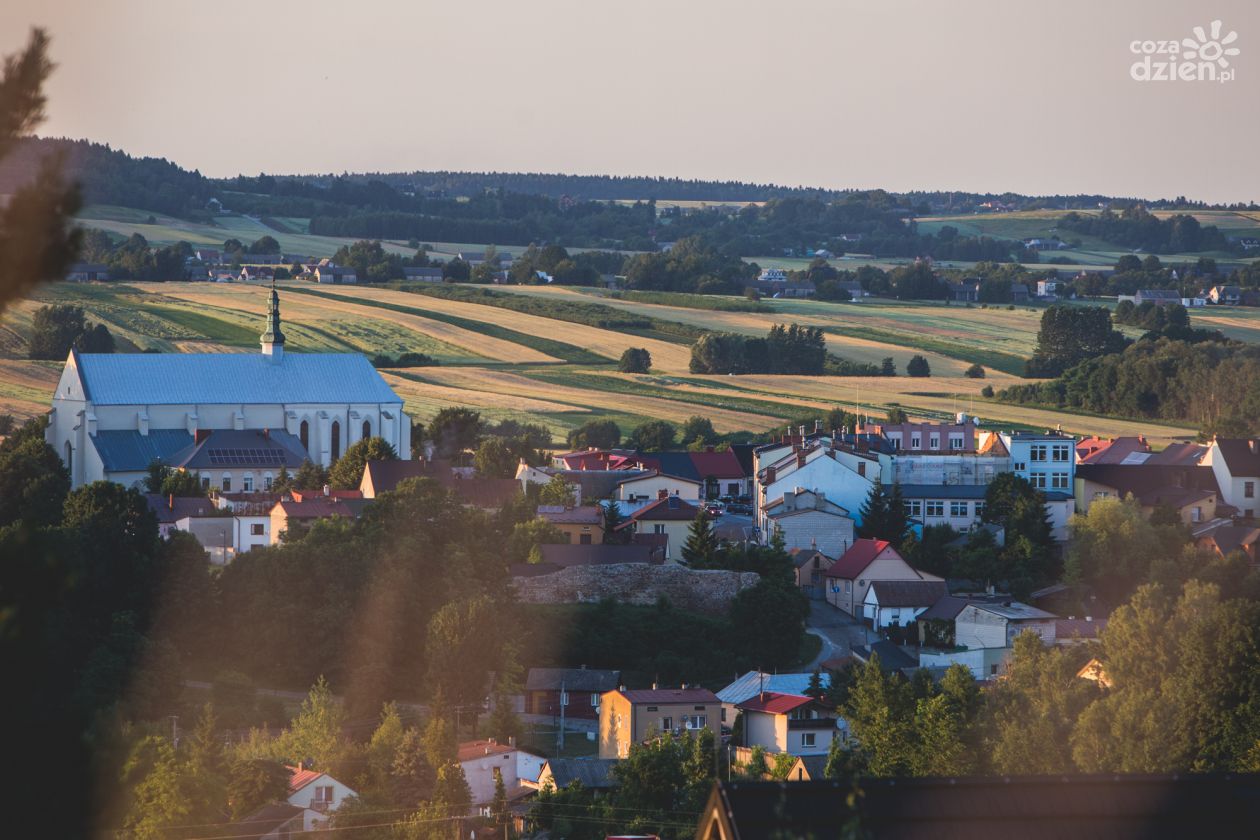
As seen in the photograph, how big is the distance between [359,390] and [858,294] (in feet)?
177

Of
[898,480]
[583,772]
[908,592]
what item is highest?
[898,480]

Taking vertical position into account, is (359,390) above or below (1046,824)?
below

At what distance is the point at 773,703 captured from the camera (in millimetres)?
31297

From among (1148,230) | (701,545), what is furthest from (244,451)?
(1148,230)

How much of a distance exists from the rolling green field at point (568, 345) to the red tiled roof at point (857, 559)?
21114 mm

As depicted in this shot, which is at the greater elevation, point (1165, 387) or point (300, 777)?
point (1165, 387)

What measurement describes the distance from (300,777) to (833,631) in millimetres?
14060

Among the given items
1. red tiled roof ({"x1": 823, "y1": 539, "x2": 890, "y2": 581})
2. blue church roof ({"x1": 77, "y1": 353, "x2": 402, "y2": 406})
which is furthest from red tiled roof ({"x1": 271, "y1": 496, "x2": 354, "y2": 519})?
blue church roof ({"x1": 77, "y1": 353, "x2": 402, "y2": 406})

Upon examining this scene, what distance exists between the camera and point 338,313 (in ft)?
285

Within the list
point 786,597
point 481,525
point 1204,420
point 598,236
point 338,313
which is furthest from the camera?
point 598,236

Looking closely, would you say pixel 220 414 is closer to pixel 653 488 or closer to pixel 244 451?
pixel 244 451

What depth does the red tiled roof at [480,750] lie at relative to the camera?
29094 millimetres

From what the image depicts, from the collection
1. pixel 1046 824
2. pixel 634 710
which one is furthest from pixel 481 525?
pixel 1046 824

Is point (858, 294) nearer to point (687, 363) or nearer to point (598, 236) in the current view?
point (687, 363)
